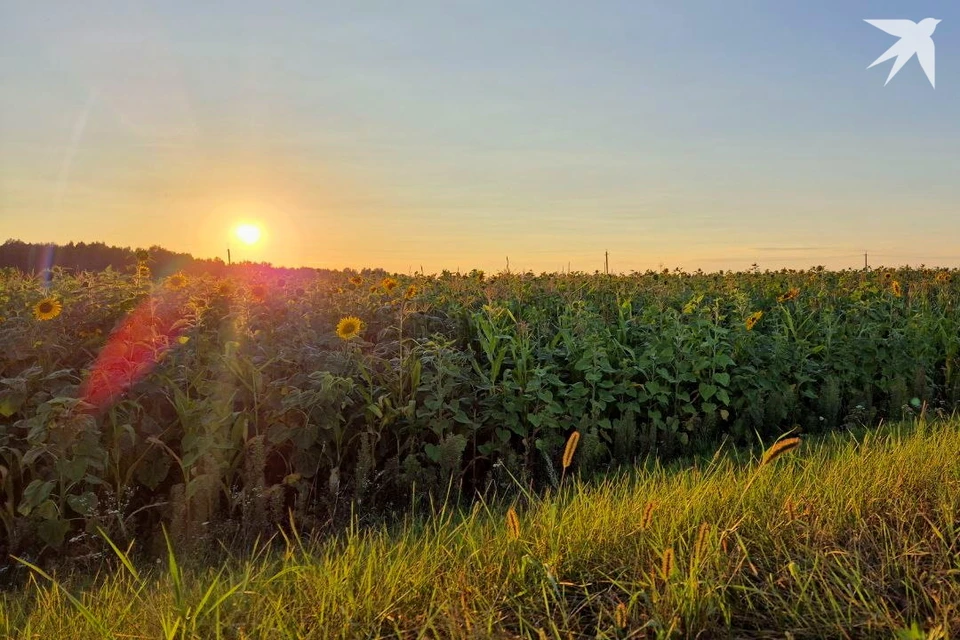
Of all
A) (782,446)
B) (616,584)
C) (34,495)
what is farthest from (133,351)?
(782,446)

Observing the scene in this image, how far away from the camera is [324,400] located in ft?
14.4

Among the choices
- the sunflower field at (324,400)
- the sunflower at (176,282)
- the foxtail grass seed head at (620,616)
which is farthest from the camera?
the sunflower at (176,282)

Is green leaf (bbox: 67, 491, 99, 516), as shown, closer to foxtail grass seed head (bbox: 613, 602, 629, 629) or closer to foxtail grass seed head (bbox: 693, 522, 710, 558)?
foxtail grass seed head (bbox: 613, 602, 629, 629)

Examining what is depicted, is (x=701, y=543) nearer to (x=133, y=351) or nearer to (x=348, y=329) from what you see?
(x=348, y=329)

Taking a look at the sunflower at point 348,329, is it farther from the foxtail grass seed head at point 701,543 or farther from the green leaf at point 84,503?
the foxtail grass seed head at point 701,543

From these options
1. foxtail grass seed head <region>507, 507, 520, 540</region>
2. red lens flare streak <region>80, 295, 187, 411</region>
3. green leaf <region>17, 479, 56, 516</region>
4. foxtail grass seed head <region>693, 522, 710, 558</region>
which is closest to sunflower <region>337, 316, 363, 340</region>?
red lens flare streak <region>80, 295, 187, 411</region>

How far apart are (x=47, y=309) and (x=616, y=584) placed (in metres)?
4.00

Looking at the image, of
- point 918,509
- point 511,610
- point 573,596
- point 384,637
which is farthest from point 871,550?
point 384,637

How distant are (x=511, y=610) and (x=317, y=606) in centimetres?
61

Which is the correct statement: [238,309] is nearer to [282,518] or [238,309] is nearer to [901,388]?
[282,518]

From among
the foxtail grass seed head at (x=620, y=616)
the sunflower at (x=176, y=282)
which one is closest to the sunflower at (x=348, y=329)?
the sunflower at (x=176, y=282)

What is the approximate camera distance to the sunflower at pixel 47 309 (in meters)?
4.76

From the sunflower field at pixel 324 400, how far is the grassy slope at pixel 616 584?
0.89 meters

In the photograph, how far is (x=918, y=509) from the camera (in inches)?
129
